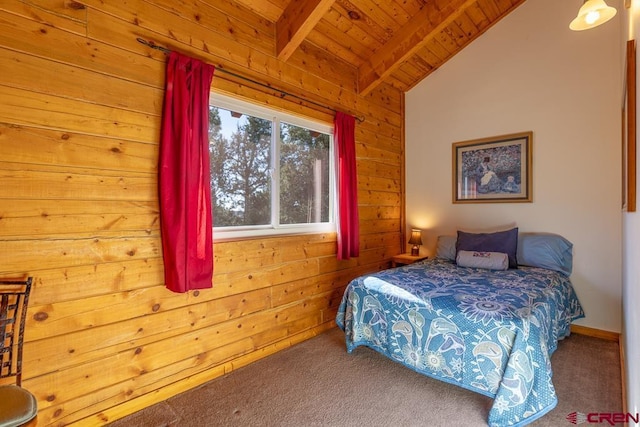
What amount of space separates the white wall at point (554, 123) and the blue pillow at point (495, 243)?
1.16 ft

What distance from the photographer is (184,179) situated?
1.95m

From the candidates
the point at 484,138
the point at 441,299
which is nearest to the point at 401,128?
the point at 484,138

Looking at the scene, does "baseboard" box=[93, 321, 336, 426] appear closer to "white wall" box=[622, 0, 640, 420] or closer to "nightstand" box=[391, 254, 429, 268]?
"nightstand" box=[391, 254, 429, 268]

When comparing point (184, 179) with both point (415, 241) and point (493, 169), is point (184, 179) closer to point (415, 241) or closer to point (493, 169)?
point (415, 241)

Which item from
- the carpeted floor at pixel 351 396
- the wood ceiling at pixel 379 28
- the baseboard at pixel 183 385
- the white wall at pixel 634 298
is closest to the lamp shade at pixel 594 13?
the white wall at pixel 634 298

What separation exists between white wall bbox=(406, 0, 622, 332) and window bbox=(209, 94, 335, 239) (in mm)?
1575

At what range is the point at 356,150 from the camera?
3439mm

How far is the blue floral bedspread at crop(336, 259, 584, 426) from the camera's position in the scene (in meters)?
1.66

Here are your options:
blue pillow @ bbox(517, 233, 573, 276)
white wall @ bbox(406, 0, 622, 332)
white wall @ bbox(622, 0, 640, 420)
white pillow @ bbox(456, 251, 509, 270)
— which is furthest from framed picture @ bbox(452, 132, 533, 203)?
white wall @ bbox(622, 0, 640, 420)

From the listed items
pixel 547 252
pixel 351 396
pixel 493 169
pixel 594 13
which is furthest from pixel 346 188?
pixel 594 13

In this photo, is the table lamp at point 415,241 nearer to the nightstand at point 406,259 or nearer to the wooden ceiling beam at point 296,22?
the nightstand at point 406,259

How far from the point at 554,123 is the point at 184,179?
336 cm

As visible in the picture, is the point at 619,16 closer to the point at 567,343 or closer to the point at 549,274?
the point at 549,274

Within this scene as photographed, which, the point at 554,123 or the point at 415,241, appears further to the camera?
the point at 415,241
